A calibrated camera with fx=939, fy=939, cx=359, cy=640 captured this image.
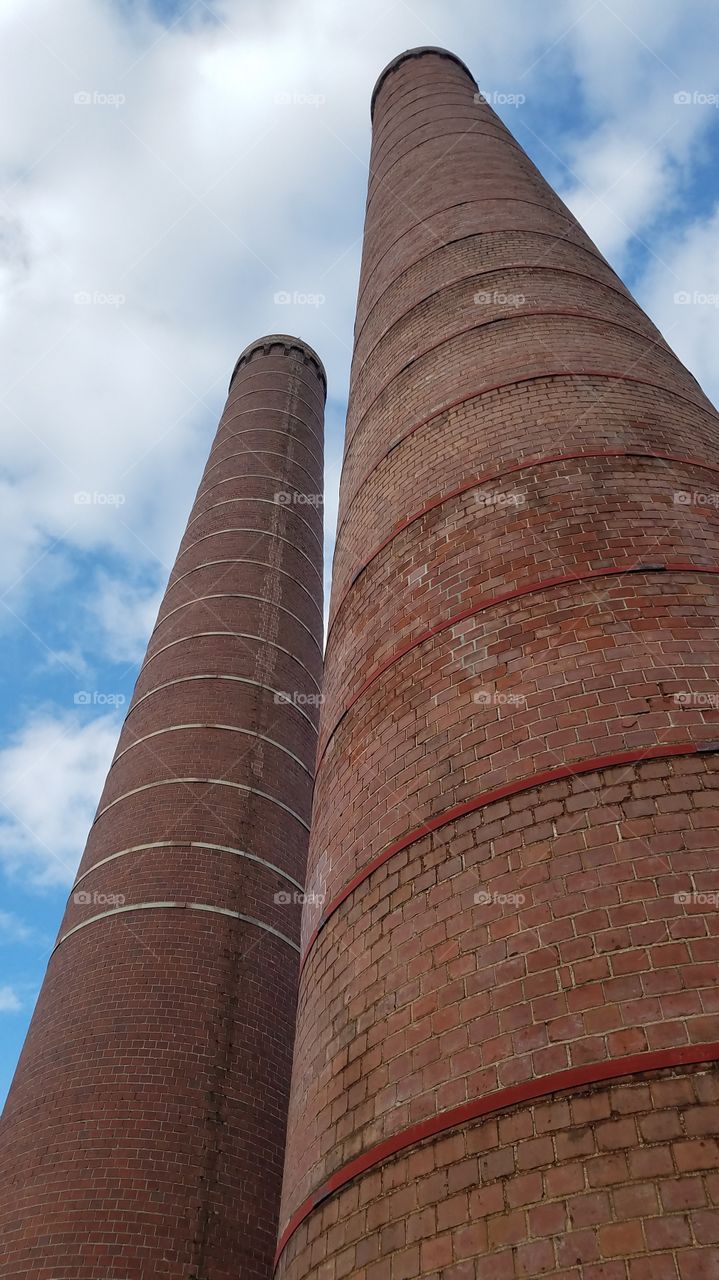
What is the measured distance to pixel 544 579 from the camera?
453cm

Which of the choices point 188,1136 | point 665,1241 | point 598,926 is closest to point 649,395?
point 598,926

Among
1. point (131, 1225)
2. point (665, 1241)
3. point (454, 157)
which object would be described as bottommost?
point (665, 1241)

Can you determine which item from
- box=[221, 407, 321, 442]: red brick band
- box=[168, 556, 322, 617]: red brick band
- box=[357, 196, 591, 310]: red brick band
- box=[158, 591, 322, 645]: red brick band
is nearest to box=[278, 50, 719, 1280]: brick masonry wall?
box=[357, 196, 591, 310]: red brick band

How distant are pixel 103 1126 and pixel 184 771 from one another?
4634 millimetres

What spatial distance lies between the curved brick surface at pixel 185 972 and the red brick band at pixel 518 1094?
6243 mm

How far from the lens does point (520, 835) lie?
359cm

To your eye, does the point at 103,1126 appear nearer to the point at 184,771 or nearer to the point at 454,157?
the point at 184,771

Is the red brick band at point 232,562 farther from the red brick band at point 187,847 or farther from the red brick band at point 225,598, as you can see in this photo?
the red brick band at point 187,847

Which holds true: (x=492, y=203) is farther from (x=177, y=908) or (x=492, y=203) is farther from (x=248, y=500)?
(x=248, y=500)

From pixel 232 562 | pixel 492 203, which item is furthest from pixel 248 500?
pixel 492 203

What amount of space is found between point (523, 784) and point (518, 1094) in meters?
1.18

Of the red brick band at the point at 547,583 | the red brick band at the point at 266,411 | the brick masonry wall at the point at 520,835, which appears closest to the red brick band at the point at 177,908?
the brick masonry wall at the point at 520,835

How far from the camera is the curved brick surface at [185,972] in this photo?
854cm

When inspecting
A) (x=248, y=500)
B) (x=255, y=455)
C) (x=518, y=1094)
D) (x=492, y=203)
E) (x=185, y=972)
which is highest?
(x=255, y=455)
